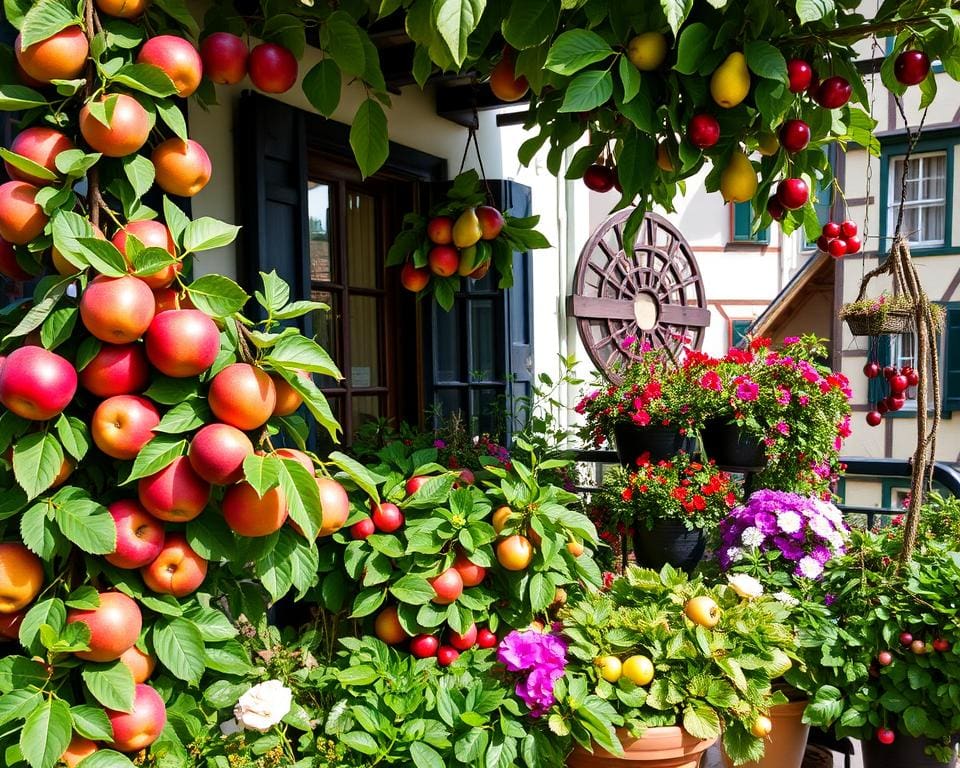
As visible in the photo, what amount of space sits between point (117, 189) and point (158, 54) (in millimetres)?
209

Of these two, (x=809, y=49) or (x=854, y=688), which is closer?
(x=809, y=49)

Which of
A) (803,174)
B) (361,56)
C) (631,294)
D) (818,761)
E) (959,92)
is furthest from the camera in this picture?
(959,92)

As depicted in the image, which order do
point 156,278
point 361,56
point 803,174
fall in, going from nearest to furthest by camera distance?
point 156,278 < point 361,56 < point 803,174

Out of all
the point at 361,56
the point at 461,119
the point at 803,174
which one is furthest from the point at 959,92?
the point at 361,56

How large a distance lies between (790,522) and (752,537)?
10cm

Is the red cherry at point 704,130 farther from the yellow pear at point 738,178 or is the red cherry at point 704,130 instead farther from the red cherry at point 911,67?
the red cherry at point 911,67

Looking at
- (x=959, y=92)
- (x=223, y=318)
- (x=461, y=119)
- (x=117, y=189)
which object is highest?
(x=959, y=92)

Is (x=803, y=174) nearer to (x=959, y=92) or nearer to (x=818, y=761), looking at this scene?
(x=818, y=761)

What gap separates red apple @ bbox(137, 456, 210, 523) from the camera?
1.07 metres

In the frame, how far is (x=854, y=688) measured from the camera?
5.65ft

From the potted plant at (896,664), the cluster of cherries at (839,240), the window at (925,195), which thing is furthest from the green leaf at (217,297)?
the window at (925,195)

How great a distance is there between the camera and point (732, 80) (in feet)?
3.83

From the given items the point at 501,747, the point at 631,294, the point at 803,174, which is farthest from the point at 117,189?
the point at 631,294

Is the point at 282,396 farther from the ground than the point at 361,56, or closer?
closer
